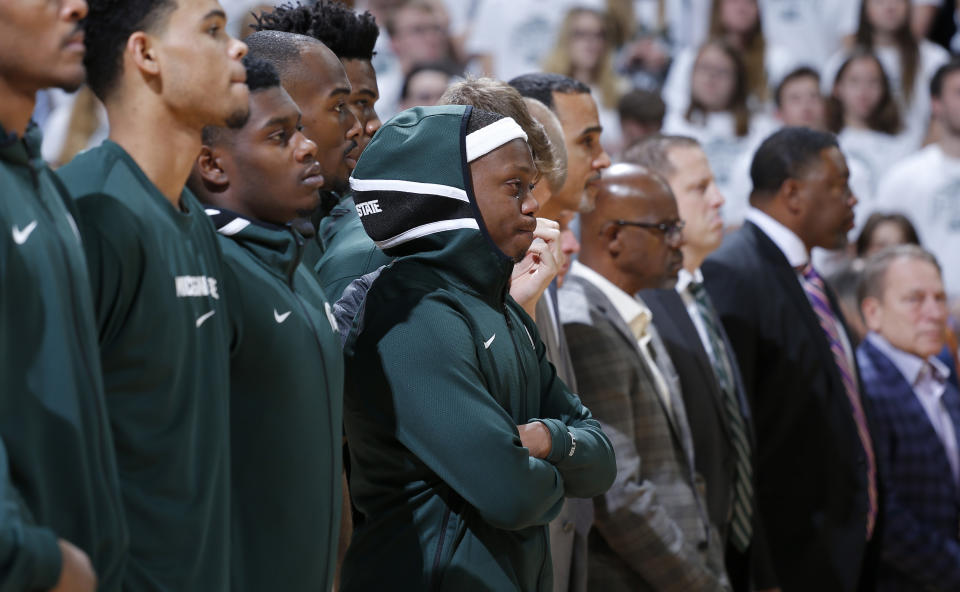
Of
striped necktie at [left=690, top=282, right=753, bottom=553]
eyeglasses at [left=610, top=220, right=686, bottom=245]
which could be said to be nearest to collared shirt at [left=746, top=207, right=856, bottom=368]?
striped necktie at [left=690, top=282, right=753, bottom=553]

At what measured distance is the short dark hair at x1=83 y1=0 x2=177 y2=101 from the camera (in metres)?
2.02

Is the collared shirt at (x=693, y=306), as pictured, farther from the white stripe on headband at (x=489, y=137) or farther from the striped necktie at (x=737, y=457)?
the white stripe on headband at (x=489, y=137)

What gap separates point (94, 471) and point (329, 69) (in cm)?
141

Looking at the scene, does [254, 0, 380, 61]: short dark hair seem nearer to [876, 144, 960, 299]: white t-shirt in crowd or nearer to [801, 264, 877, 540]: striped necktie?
[801, 264, 877, 540]: striped necktie

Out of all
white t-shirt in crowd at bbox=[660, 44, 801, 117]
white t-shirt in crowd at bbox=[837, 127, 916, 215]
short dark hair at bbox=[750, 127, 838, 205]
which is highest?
short dark hair at bbox=[750, 127, 838, 205]

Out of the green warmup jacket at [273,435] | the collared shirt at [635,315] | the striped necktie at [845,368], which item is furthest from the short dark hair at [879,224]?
the green warmup jacket at [273,435]

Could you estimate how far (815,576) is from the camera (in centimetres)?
482

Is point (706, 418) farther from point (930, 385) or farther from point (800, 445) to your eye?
point (930, 385)

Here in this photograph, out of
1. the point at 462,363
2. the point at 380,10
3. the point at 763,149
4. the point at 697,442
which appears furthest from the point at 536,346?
the point at 380,10

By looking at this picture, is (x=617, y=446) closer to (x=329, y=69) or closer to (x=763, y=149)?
(x=329, y=69)

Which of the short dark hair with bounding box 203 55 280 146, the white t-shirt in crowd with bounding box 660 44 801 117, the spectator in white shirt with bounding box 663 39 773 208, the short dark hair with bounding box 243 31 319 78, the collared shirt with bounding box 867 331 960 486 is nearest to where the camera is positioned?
the short dark hair with bounding box 203 55 280 146

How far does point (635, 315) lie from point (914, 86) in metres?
5.61

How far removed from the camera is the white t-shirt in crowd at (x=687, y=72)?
8664 mm

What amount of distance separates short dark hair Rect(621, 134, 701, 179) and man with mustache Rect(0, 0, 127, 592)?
343 cm
